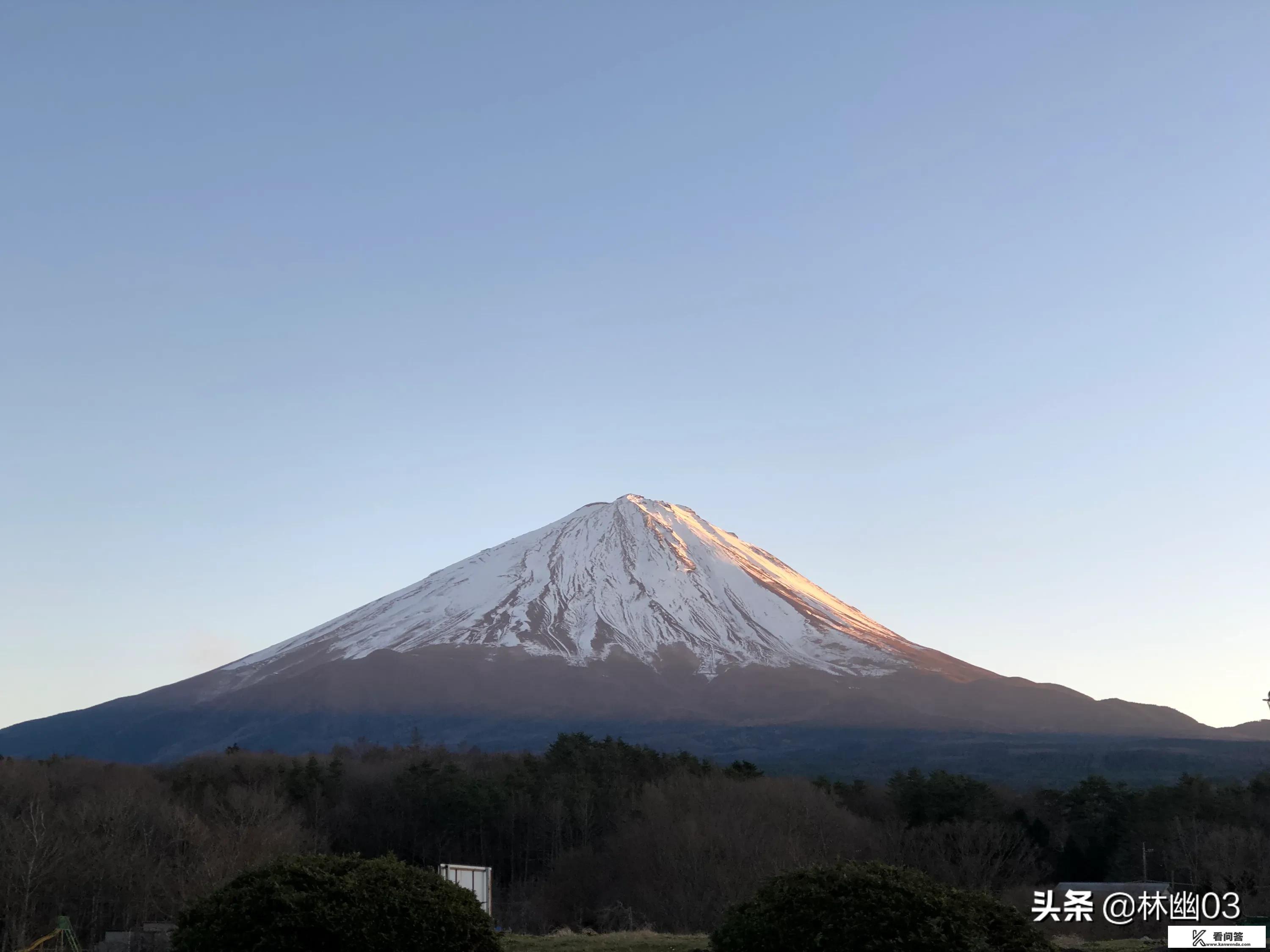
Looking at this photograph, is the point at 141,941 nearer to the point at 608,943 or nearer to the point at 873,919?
the point at 608,943

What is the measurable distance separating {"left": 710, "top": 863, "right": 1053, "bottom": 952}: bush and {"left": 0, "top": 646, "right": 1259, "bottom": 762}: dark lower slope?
107 meters

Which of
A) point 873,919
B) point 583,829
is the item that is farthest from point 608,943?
point 583,829

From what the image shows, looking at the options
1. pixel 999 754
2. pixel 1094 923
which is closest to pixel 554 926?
pixel 1094 923

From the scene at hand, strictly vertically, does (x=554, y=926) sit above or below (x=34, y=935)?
below

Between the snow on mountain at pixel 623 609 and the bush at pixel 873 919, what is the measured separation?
130 m

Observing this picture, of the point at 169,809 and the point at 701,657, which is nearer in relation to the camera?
the point at 169,809

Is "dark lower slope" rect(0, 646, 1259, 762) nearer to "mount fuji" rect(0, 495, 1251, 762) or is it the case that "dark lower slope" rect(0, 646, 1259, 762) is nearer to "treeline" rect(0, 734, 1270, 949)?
"mount fuji" rect(0, 495, 1251, 762)

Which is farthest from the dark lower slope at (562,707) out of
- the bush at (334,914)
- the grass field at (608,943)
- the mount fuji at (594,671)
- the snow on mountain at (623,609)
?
the bush at (334,914)

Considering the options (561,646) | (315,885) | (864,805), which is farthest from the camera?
(561,646)

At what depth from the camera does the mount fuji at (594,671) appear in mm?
128500

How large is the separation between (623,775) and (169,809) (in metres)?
26.0

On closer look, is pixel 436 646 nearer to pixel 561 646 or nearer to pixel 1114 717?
pixel 561 646

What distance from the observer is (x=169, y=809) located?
1656 inches

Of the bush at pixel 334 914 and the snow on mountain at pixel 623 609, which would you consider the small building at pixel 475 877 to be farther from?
the snow on mountain at pixel 623 609
